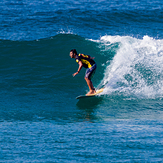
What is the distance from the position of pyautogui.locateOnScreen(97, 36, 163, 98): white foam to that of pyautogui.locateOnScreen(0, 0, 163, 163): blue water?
1.5 inches

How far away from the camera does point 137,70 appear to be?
1266cm

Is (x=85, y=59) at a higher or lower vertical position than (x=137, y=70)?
higher

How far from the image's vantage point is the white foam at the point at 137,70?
11.1m

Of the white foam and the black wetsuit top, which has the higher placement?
the black wetsuit top

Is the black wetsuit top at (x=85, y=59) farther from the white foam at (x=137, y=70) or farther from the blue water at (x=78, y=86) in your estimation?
the white foam at (x=137, y=70)

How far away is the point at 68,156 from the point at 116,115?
3.51 meters

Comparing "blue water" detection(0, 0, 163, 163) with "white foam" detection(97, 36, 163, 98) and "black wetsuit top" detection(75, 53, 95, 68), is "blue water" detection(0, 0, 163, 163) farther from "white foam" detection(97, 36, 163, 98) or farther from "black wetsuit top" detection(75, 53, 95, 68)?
"black wetsuit top" detection(75, 53, 95, 68)

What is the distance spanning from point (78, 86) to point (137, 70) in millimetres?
2707

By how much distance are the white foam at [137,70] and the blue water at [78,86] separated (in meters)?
0.04

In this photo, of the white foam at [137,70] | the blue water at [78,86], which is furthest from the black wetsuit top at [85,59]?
the white foam at [137,70]

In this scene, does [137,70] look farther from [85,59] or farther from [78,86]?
[85,59]

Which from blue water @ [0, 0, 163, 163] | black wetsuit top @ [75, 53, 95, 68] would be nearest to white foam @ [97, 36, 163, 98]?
blue water @ [0, 0, 163, 163]

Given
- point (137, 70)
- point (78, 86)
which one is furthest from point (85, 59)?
point (137, 70)

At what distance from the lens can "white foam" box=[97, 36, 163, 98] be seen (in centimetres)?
1112
